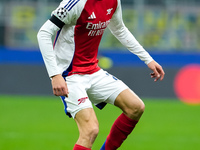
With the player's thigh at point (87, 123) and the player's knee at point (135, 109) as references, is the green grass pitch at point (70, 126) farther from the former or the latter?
the player's thigh at point (87, 123)

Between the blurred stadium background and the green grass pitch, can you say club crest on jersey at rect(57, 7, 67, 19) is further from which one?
the blurred stadium background

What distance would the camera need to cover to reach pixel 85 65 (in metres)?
4.80

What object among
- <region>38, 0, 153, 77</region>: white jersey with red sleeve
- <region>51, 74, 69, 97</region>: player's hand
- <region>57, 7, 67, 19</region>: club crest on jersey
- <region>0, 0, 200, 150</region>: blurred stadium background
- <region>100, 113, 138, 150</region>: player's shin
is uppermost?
<region>57, 7, 67, 19</region>: club crest on jersey

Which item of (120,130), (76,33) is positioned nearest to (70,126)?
(120,130)

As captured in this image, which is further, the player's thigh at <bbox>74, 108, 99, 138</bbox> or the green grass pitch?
the green grass pitch

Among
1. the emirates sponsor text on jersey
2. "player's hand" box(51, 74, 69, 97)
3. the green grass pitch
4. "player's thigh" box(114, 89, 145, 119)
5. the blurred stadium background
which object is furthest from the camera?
the blurred stadium background

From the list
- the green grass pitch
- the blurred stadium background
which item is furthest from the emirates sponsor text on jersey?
the blurred stadium background

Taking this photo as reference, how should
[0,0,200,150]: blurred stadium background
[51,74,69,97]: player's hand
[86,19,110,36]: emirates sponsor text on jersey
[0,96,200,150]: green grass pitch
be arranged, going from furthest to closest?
1. [0,0,200,150]: blurred stadium background
2. [0,96,200,150]: green grass pitch
3. [86,19,110,36]: emirates sponsor text on jersey
4. [51,74,69,97]: player's hand

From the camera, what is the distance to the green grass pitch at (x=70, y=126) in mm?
7070

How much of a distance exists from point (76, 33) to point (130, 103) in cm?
85

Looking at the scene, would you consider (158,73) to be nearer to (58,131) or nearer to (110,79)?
(110,79)

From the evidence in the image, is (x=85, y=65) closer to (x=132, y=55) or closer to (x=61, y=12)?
(x=61, y=12)

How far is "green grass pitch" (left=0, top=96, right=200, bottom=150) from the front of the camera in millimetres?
7070

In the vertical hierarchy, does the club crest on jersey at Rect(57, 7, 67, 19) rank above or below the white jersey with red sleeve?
above
